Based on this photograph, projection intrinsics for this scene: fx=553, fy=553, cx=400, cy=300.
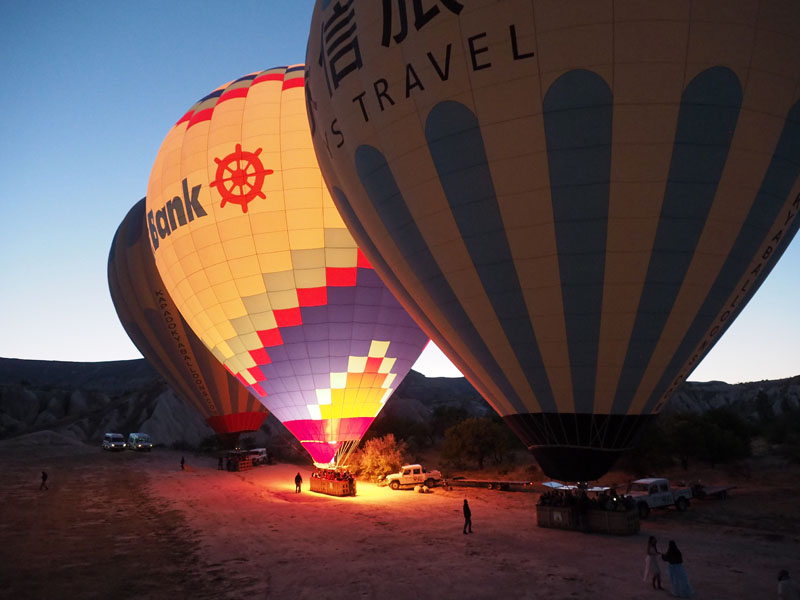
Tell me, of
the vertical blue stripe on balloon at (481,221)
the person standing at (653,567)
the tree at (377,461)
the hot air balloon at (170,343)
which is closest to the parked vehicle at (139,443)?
the hot air balloon at (170,343)

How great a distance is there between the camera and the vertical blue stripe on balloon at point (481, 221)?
9602 millimetres

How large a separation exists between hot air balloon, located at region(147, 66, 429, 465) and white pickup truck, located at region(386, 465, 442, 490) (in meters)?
3.65

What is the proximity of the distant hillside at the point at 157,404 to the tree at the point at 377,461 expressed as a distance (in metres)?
29.0

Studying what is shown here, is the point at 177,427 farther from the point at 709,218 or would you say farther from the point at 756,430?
the point at 709,218

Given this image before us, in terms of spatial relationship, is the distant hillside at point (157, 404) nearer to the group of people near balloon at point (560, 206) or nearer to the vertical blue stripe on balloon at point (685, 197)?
the group of people near balloon at point (560, 206)

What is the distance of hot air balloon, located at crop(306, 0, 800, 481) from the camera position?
27.5ft

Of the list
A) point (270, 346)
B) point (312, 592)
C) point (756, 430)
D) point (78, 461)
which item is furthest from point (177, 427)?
point (312, 592)

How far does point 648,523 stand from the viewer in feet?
48.1

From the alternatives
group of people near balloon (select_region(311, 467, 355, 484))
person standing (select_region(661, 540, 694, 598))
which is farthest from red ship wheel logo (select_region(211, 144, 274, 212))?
person standing (select_region(661, 540, 694, 598))

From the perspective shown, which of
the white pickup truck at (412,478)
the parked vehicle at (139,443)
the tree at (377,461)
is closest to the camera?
the white pickup truck at (412,478)

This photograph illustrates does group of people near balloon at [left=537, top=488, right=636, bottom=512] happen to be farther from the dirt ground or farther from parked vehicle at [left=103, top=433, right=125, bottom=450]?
parked vehicle at [left=103, top=433, right=125, bottom=450]

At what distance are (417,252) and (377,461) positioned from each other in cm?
1657

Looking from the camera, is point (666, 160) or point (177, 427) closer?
point (666, 160)

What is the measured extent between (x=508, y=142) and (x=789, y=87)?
4.31m
